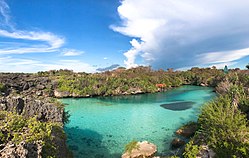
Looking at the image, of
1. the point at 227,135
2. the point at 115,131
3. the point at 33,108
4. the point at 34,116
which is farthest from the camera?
the point at 115,131

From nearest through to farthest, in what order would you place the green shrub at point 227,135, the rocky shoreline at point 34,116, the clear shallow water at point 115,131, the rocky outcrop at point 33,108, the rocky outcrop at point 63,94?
the rocky shoreline at point 34,116 → the green shrub at point 227,135 → the rocky outcrop at point 33,108 → the clear shallow water at point 115,131 → the rocky outcrop at point 63,94

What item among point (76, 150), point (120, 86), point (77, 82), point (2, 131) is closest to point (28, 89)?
point (77, 82)

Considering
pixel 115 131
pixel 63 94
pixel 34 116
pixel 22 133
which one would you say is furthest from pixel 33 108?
pixel 63 94

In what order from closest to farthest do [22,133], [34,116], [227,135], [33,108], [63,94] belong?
[22,133] → [227,135] → [34,116] → [33,108] → [63,94]

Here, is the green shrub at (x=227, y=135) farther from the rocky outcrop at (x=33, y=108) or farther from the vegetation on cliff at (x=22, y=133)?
the rocky outcrop at (x=33, y=108)

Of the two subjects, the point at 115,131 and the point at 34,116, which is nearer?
the point at 34,116

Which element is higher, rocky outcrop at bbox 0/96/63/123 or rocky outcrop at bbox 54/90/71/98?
rocky outcrop at bbox 0/96/63/123

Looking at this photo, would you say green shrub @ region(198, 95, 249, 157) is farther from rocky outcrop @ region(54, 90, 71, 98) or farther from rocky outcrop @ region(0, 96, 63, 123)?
rocky outcrop @ region(54, 90, 71, 98)

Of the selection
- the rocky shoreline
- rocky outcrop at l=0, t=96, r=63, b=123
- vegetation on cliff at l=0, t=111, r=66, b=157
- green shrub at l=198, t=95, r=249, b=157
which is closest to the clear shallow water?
the rocky shoreline

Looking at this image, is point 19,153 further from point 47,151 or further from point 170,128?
point 170,128

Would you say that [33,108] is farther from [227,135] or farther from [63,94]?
[63,94]

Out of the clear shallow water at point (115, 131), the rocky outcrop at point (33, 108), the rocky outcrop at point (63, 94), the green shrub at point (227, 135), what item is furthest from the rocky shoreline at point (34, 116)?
the rocky outcrop at point (63, 94)

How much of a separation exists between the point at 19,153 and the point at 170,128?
55.8 ft

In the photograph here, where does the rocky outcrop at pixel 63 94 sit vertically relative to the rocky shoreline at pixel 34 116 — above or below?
below
